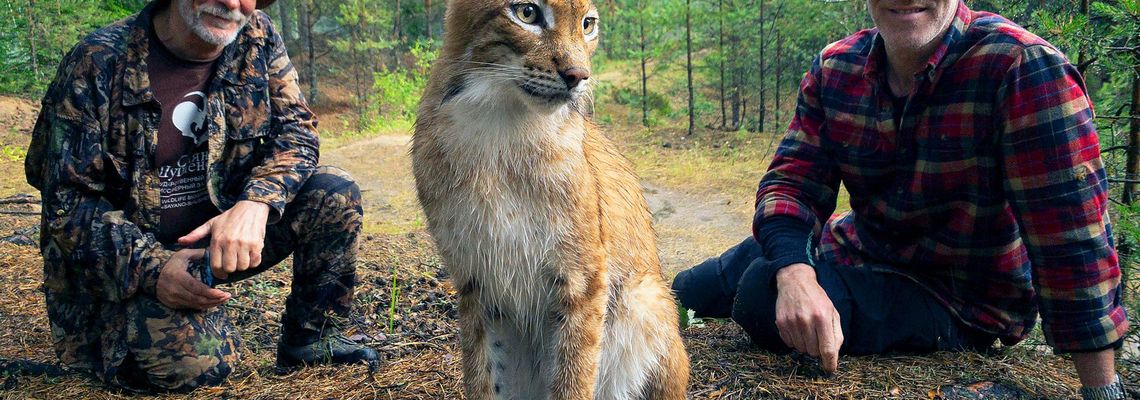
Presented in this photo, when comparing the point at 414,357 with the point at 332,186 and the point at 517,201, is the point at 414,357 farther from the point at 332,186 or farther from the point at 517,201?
the point at 517,201

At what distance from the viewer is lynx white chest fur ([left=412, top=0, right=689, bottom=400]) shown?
280cm

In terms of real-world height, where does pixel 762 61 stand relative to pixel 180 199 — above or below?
below

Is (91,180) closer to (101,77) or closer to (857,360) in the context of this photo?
(101,77)

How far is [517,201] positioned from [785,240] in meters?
1.34

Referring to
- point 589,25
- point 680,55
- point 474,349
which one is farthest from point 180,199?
point 680,55

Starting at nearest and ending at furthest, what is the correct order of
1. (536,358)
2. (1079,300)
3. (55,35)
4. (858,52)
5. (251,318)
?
(1079,300) < (536,358) < (858,52) < (251,318) < (55,35)

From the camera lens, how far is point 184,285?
11.8 feet

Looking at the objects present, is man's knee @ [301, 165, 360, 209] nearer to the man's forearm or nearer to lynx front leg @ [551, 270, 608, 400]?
lynx front leg @ [551, 270, 608, 400]

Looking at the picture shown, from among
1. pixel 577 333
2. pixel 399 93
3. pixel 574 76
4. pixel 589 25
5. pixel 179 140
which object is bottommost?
pixel 399 93

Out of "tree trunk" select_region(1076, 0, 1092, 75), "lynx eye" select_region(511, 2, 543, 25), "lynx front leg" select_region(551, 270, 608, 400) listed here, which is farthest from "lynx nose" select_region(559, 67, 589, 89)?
"tree trunk" select_region(1076, 0, 1092, 75)

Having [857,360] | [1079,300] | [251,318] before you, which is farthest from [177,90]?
[1079,300]

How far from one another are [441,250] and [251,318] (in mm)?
2351

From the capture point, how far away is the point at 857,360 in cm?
376

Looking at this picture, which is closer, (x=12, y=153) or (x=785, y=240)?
Answer: (x=785, y=240)
